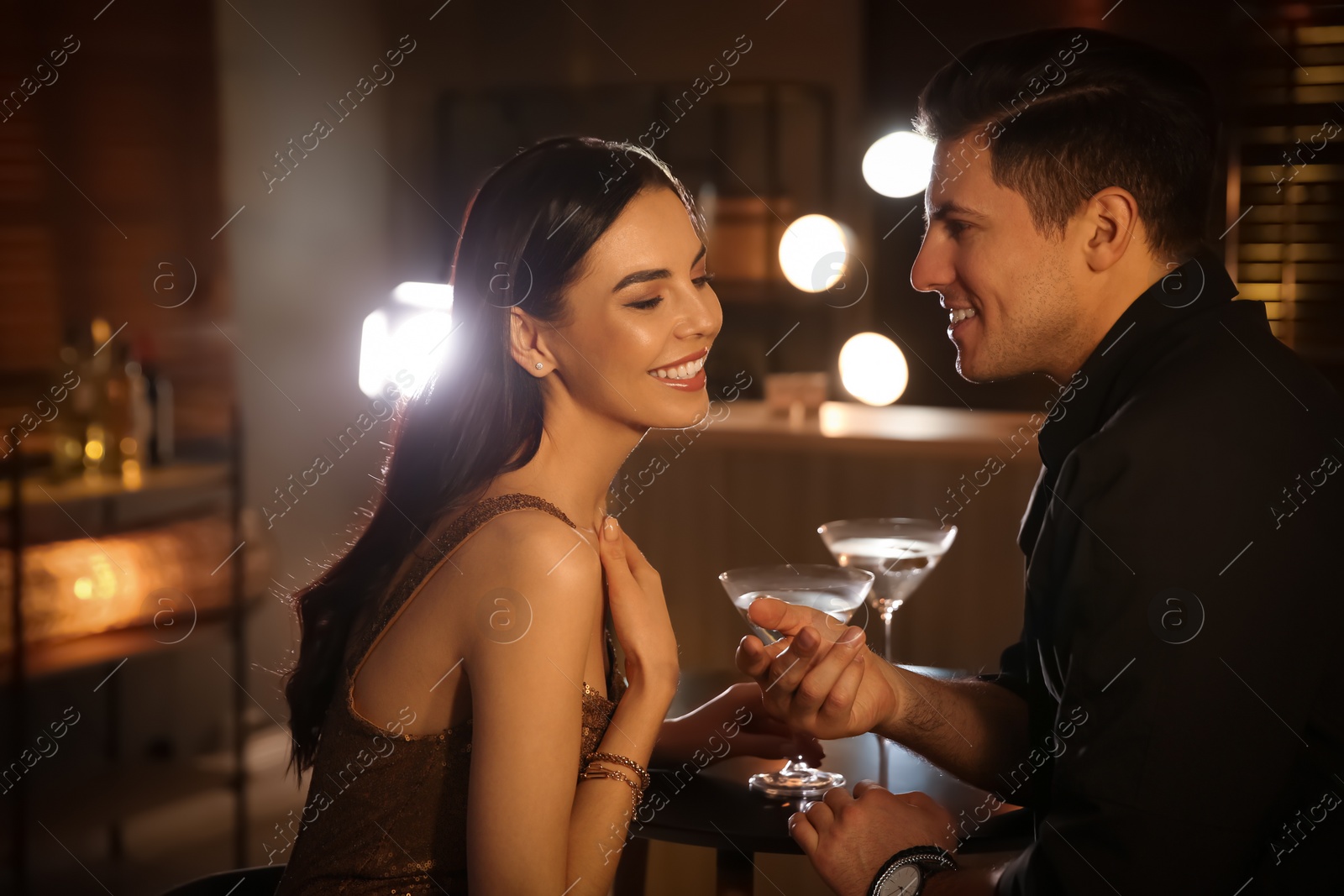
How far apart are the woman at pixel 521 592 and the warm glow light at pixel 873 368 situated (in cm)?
314

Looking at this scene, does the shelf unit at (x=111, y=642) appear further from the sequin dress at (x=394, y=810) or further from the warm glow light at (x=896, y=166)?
the warm glow light at (x=896, y=166)

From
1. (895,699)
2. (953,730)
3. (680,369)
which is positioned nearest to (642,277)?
(680,369)

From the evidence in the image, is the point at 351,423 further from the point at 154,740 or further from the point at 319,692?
the point at 319,692

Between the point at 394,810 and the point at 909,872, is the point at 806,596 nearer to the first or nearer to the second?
the point at 909,872

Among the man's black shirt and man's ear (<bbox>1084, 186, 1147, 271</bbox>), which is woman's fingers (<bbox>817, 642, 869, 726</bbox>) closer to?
Result: the man's black shirt

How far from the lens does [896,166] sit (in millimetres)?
4879

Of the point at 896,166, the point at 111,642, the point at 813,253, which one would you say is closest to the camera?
the point at 111,642

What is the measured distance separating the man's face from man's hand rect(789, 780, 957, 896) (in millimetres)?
657

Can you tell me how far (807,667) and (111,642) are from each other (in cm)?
266

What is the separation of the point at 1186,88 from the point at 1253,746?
95 centimetres

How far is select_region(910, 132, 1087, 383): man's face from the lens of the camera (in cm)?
172

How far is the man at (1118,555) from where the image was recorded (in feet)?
4.31

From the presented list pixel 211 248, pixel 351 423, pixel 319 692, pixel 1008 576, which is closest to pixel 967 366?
pixel 319 692

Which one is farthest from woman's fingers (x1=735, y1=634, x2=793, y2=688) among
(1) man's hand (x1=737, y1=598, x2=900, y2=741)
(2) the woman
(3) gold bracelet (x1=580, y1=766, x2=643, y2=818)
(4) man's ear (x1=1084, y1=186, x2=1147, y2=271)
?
(4) man's ear (x1=1084, y1=186, x2=1147, y2=271)
